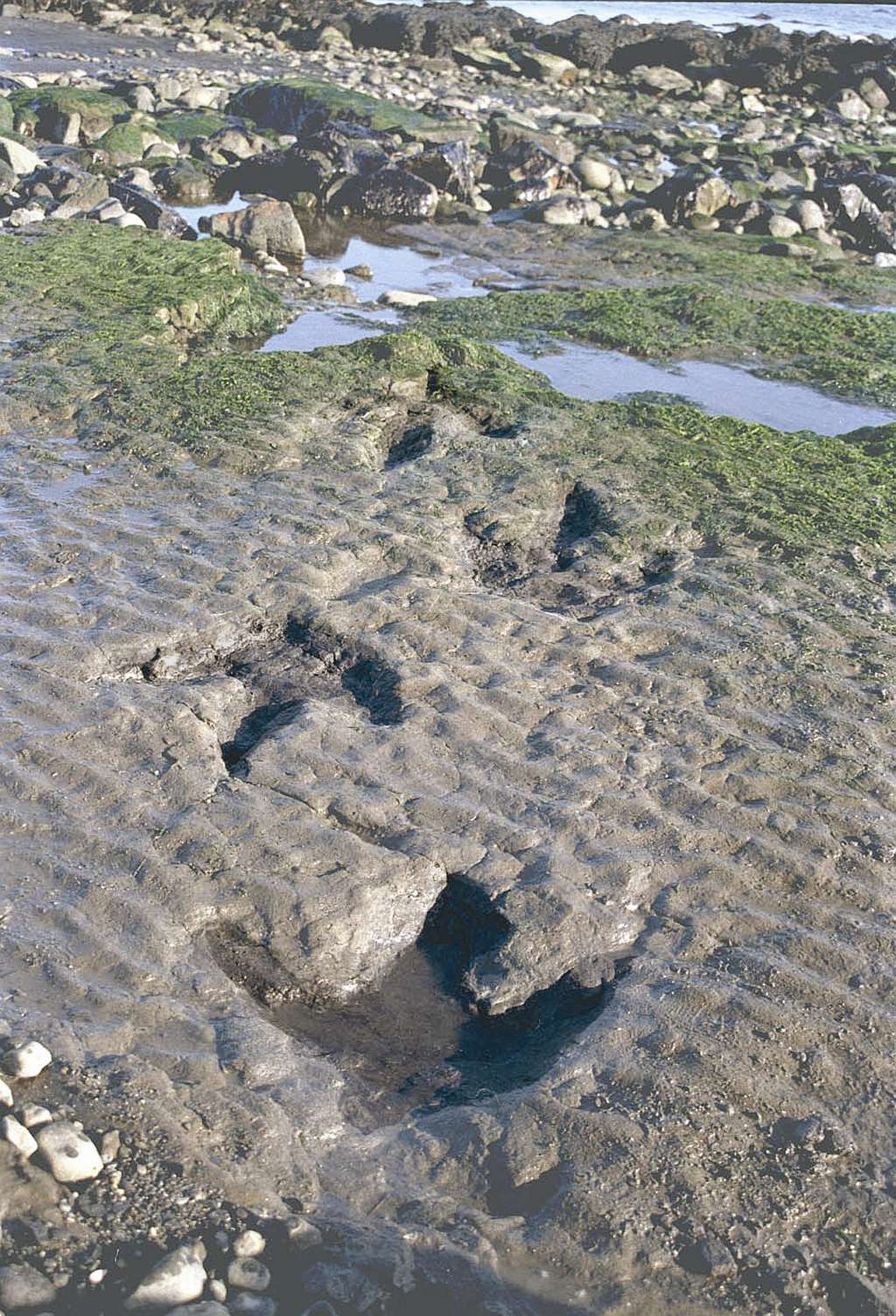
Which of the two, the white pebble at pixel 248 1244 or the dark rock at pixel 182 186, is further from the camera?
the dark rock at pixel 182 186

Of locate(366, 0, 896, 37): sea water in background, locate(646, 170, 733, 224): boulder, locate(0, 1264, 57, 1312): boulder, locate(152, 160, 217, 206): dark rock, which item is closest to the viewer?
locate(0, 1264, 57, 1312): boulder

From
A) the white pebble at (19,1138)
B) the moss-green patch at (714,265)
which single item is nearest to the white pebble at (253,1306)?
the white pebble at (19,1138)

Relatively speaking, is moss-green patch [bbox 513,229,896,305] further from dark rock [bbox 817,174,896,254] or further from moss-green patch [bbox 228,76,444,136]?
moss-green patch [bbox 228,76,444,136]

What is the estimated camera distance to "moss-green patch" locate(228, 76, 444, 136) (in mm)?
20016

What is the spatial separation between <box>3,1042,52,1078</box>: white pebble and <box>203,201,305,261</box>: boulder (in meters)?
11.3

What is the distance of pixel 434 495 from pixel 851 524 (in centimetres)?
246

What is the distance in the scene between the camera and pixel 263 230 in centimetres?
1373

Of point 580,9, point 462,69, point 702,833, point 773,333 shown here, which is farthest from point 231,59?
point 702,833

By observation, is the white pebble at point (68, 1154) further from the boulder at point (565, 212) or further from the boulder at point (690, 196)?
the boulder at point (690, 196)

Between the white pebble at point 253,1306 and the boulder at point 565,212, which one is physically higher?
the white pebble at point 253,1306

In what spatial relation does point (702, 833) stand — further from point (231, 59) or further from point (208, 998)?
point (231, 59)

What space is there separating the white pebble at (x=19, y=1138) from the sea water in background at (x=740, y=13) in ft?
134

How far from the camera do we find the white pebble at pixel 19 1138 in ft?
11.5

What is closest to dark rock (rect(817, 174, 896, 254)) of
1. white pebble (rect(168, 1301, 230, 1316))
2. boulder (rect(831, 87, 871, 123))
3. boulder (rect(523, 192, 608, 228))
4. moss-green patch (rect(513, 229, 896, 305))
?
moss-green patch (rect(513, 229, 896, 305))
